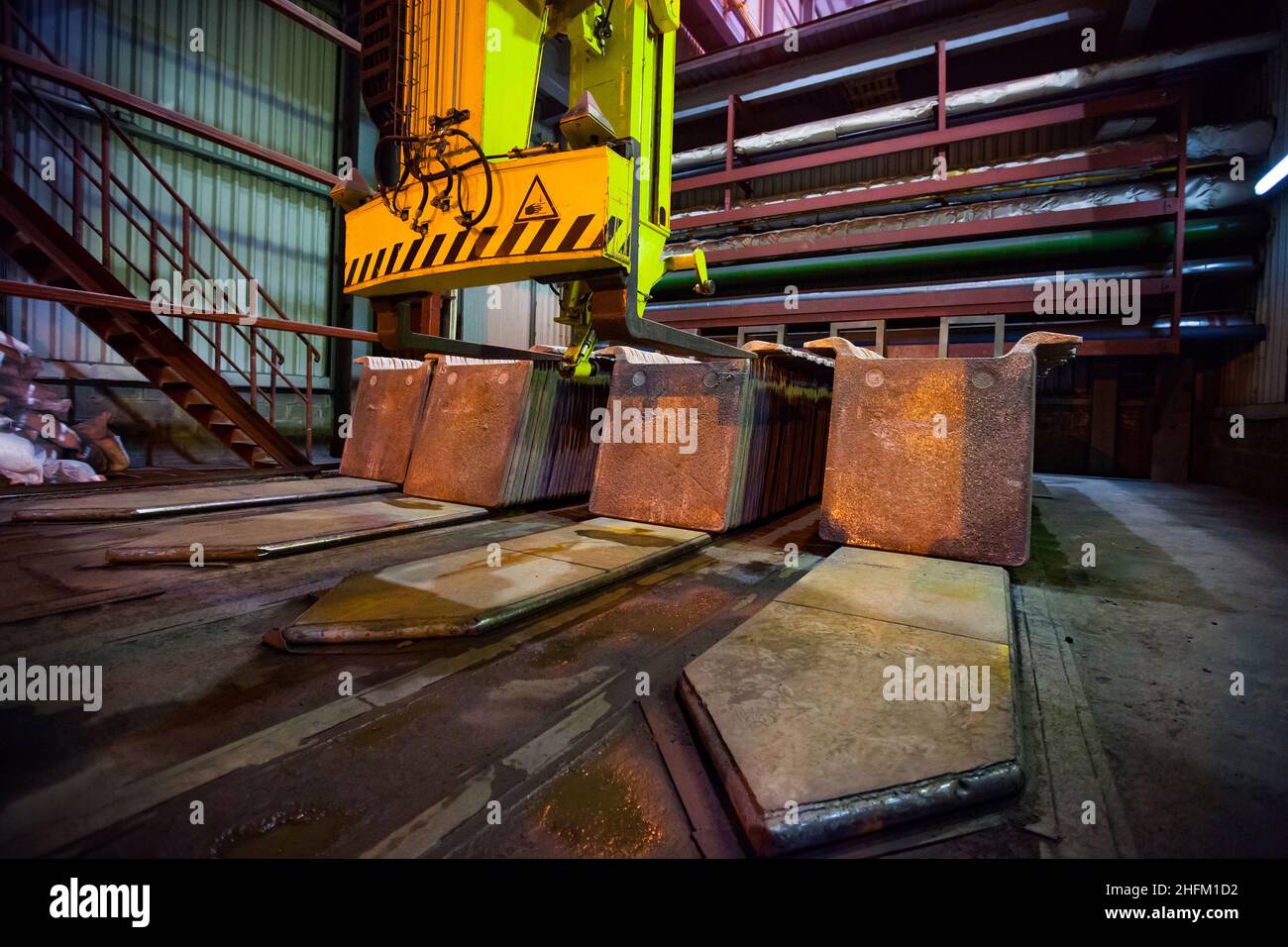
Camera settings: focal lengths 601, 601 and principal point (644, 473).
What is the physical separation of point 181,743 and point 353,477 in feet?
13.7

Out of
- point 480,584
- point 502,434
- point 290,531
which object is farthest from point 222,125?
point 480,584

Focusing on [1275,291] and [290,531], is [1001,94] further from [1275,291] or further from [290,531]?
[290,531]

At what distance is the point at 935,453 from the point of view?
2904 mm

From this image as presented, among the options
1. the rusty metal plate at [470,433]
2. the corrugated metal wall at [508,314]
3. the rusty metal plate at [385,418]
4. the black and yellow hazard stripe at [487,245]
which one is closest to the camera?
the black and yellow hazard stripe at [487,245]

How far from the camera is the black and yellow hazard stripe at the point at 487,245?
2236mm

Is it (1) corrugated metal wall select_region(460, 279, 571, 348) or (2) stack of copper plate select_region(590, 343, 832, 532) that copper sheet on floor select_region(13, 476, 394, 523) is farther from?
(1) corrugated metal wall select_region(460, 279, 571, 348)

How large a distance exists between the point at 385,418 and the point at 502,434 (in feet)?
5.20

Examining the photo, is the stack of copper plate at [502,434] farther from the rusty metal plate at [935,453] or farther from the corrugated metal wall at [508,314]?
the corrugated metal wall at [508,314]

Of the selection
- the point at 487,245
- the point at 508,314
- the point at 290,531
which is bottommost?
the point at 290,531

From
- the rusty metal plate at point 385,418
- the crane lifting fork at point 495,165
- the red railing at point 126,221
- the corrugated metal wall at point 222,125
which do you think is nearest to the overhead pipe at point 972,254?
the rusty metal plate at point 385,418

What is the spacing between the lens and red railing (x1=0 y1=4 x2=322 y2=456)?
536 cm

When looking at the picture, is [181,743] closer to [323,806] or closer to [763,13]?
[323,806]

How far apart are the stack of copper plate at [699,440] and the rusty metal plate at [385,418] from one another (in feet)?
6.05
